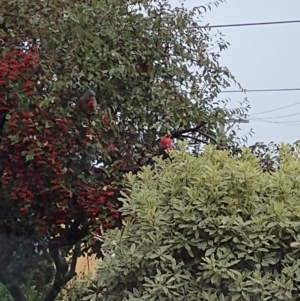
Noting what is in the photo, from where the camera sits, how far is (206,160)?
3455 mm

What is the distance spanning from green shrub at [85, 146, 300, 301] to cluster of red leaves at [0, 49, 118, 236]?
1.06 m

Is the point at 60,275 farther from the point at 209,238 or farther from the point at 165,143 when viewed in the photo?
the point at 209,238

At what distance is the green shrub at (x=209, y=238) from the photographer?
121 inches

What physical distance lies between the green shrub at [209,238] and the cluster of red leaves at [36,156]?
3.48 feet

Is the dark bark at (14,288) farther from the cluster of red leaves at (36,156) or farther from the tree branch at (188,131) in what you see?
the tree branch at (188,131)

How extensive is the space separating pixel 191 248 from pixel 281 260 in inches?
16.2

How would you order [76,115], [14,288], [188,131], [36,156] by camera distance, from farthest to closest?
[14,288], [188,131], [76,115], [36,156]

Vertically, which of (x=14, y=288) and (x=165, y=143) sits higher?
(x=165, y=143)

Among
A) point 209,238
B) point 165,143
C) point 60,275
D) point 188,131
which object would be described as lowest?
point 209,238

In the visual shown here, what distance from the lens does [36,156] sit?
435 cm

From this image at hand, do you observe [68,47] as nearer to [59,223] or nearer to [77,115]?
[77,115]

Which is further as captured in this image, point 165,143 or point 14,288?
point 14,288

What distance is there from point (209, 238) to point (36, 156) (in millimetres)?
1551

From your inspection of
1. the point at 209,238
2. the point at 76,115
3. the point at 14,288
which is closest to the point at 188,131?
the point at 76,115
